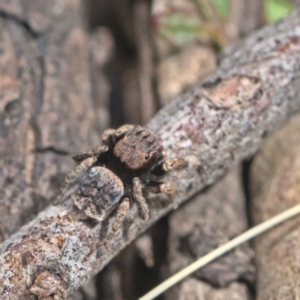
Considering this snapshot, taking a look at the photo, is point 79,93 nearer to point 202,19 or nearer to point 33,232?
point 202,19

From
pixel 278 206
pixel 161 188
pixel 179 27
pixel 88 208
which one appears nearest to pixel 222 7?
pixel 179 27

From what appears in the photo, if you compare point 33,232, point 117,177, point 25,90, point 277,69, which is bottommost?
point 33,232

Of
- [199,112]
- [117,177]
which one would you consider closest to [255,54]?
[199,112]

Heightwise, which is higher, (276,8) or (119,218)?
(276,8)

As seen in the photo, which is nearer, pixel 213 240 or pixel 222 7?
pixel 213 240

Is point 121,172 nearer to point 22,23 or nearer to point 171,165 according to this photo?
point 171,165

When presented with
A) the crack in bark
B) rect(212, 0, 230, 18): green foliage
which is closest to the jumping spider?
the crack in bark

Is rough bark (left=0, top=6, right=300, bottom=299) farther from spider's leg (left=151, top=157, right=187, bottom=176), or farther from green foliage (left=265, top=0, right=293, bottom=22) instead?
green foliage (left=265, top=0, right=293, bottom=22)
